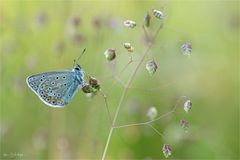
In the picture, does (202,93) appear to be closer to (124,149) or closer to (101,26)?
(124,149)

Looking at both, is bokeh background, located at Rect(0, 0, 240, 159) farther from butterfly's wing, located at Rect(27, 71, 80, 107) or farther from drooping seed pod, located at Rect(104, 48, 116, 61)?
drooping seed pod, located at Rect(104, 48, 116, 61)

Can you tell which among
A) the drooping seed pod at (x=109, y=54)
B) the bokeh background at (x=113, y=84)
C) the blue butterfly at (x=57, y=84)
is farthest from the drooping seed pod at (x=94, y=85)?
the bokeh background at (x=113, y=84)

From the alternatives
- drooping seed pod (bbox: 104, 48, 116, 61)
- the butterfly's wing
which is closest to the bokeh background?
the butterfly's wing

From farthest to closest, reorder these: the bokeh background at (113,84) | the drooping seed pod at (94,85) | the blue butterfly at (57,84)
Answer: the bokeh background at (113,84)
the blue butterfly at (57,84)
the drooping seed pod at (94,85)

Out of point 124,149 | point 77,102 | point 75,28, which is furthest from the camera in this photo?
point 77,102

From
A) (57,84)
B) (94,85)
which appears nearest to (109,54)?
(94,85)

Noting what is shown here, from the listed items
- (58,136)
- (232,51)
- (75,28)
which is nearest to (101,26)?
(75,28)

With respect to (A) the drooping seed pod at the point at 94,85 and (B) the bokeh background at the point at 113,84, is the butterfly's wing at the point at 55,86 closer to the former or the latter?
(A) the drooping seed pod at the point at 94,85
